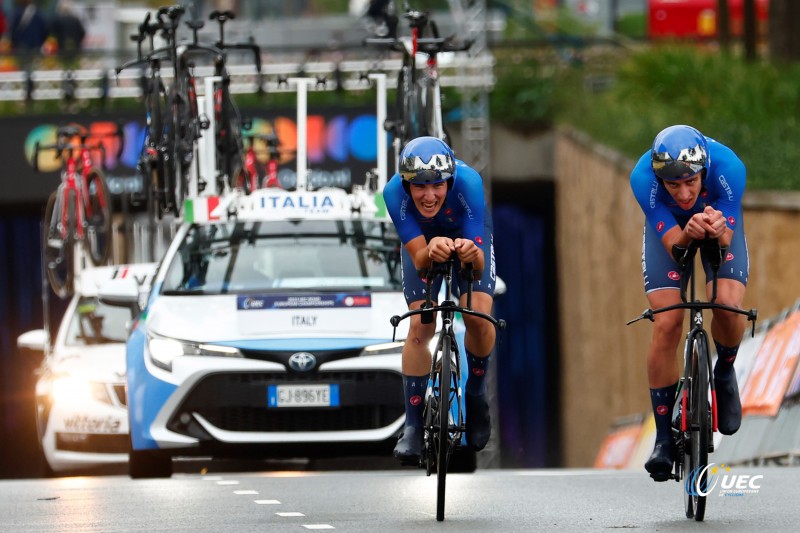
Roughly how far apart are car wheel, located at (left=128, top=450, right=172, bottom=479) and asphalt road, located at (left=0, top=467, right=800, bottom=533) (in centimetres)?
16

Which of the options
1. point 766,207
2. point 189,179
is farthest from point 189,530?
point 766,207

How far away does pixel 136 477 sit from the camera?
43.1 feet

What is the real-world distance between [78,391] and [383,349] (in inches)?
157

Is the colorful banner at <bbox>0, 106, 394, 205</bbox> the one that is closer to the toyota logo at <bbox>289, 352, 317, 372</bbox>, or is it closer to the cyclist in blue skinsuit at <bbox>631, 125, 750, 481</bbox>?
the toyota logo at <bbox>289, 352, 317, 372</bbox>

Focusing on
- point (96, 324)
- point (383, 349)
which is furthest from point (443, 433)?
point (96, 324)

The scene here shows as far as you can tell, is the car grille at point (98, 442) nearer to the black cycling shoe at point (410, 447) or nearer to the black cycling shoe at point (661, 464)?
the black cycling shoe at point (410, 447)

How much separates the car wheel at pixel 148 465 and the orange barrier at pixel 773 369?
4289mm

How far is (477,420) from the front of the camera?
392 inches

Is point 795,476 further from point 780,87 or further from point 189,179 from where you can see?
point 780,87

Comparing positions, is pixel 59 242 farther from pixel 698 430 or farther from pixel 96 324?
pixel 698 430

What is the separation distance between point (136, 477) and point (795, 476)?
13.8 feet

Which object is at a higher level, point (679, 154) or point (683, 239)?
point (679, 154)

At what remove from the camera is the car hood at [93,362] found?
15727 mm

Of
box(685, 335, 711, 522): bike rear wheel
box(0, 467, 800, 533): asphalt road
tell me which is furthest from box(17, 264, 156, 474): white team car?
box(685, 335, 711, 522): bike rear wheel
